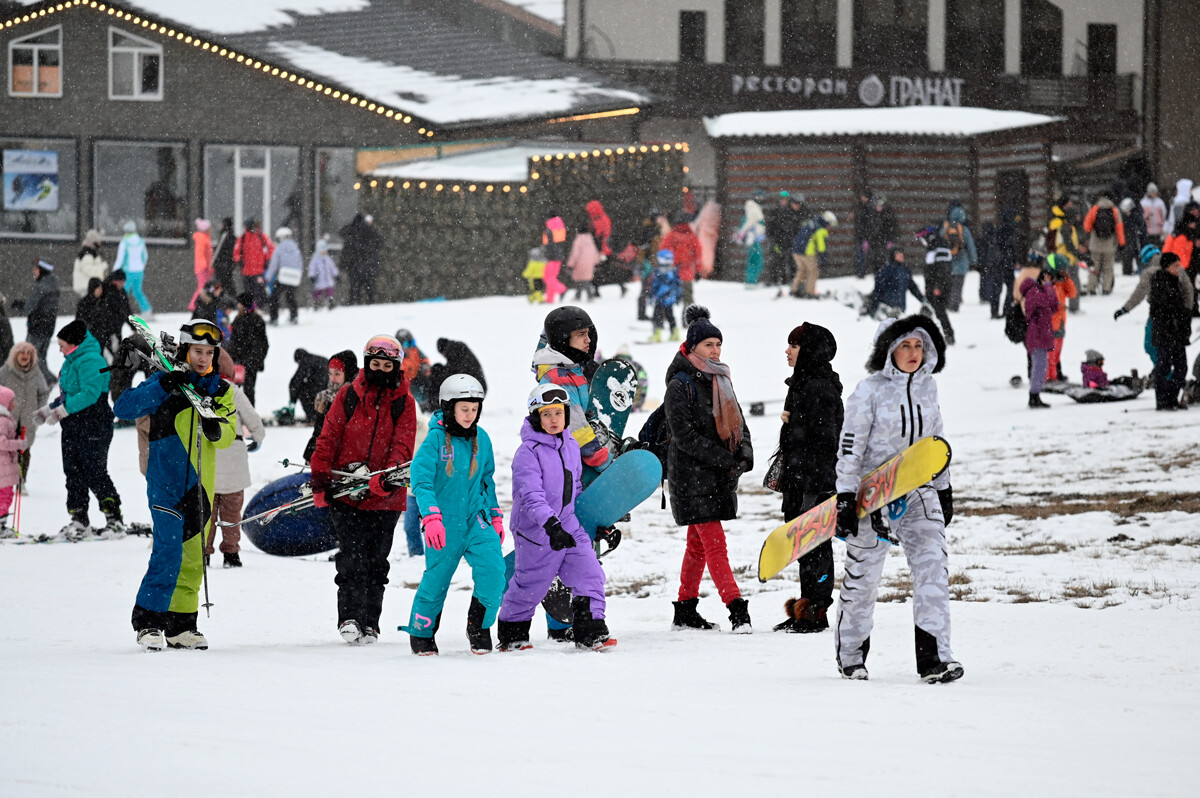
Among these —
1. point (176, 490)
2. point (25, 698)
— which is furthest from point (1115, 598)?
point (25, 698)

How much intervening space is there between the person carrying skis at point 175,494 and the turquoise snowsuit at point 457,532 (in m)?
0.96

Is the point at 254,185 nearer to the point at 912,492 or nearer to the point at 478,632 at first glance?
the point at 478,632

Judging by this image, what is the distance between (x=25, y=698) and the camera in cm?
548

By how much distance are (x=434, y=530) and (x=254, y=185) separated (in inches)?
873

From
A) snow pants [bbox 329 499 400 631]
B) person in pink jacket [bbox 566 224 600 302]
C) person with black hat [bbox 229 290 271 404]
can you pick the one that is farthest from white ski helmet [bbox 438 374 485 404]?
person in pink jacket [bbox 566 224 600 302]

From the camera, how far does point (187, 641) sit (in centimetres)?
693

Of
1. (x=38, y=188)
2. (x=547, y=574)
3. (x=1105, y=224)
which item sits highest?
(x=38, y=188)

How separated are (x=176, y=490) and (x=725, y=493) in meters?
2.46

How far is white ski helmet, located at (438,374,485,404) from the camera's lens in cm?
684

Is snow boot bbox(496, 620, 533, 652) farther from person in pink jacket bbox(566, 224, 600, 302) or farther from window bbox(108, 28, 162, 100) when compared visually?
window bbox(108, 28, 162, 100)

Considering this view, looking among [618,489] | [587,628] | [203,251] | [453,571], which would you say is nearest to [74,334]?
[453,571]

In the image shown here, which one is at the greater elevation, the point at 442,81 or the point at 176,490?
the point at 442,81

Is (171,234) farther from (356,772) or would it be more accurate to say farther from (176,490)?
(356,772)

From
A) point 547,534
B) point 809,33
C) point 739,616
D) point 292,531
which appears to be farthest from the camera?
point 809,33
